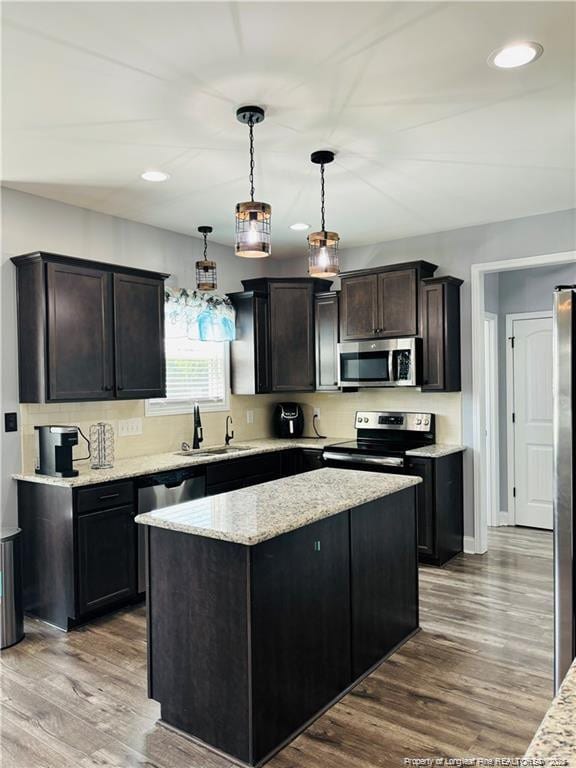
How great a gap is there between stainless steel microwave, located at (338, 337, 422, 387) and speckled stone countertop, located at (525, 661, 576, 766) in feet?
12.9

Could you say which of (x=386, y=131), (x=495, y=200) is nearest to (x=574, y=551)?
(x=386, y=131)

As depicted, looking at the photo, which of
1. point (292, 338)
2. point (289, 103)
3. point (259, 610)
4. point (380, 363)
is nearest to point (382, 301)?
point (380, 363)

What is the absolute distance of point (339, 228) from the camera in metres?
4.83

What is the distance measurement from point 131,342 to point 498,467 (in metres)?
3.89

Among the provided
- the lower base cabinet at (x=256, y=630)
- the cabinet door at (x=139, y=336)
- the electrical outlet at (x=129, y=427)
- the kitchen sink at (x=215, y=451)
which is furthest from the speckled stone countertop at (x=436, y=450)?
the electrical outlet at (x=129, y=427)

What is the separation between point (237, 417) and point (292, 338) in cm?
91

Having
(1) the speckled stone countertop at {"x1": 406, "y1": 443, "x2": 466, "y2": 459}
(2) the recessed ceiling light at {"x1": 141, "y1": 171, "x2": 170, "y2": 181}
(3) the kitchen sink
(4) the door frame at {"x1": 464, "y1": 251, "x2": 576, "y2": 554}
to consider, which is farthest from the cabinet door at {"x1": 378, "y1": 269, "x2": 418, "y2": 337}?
(2) the recessed ceiling light at {"x1": 141, "y1": 171, "x2": 170, "y2": 181}

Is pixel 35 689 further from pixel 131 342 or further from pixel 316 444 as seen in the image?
pixel 316 444

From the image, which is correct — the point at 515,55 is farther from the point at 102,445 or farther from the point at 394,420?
the point at 394,420

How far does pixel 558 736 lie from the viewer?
84cm

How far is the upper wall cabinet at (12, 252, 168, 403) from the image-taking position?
11.9ft

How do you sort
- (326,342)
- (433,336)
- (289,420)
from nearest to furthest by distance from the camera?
(433,336) < (326,342) < (289,420)

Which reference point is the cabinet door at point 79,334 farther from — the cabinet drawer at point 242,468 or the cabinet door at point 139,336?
the cabinet drawer at point 242,468

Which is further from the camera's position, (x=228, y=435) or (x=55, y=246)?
(x=228, y=435)
